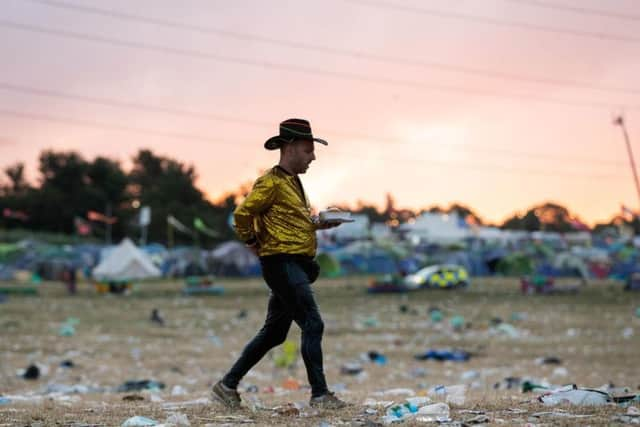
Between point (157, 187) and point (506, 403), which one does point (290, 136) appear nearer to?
point (506, 403)

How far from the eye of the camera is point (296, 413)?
479cm

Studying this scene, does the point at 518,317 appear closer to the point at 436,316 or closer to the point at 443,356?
the point at 436,316

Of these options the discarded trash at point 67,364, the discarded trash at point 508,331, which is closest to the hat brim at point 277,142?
the discarded trash at point 67,364

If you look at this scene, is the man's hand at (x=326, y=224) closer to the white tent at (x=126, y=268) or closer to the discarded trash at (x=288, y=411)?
the discarded trash at (x=288, y=411)

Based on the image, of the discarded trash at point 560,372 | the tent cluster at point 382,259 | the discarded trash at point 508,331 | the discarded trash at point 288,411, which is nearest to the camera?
the discarded trash at point 288,411

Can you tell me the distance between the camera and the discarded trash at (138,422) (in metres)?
4.49

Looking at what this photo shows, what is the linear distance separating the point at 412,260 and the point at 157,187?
144 ft

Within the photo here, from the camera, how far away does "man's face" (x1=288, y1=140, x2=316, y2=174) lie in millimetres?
4969

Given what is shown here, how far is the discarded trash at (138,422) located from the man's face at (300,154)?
65.6 inches

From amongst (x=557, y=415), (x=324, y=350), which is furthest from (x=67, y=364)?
(x=557, y=415)

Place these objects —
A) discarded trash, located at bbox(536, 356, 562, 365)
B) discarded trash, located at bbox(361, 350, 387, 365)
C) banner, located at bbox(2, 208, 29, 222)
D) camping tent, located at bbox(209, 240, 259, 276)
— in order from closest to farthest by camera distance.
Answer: discarded trash, located at bbox(536, 356, 562, 365) < discarded trash, located at bbox(361, 350, 387, 365) < camping tent, located at bbox(209, 240, 259, 276) < banner, located at bbox(2, 208, 29, 222)

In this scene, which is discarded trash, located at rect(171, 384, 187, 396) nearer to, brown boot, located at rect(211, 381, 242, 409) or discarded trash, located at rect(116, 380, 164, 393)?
discarded trash, located at rect(116, 380, 164, 393)

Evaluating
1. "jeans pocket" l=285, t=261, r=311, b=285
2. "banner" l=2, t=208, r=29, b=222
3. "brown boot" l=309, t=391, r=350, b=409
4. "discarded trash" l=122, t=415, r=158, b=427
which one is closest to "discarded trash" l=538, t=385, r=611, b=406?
"brown boot" l=309, t=391, r=350, b=409

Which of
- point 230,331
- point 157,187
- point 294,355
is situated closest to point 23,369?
point 294,355
